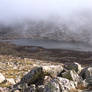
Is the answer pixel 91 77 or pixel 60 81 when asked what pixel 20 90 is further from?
pixel 91 77

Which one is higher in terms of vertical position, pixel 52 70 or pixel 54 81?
pixel 52 70

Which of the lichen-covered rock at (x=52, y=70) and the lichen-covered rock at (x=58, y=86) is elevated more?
the lichen-covered rock at (x=52, y=70)

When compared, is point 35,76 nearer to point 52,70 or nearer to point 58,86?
point 52,70

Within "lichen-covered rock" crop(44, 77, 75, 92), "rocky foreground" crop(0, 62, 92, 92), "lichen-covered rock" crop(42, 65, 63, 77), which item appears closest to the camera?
"lichen-covered rock" crop(44, 77, 75, 92)

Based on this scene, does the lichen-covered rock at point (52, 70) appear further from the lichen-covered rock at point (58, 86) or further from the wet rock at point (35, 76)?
the lichen-covered rock at point (58, 86)

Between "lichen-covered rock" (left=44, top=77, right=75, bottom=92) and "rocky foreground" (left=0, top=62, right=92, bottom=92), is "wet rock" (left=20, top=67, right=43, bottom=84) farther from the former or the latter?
"lichen-covered rock" (left=44, top=77, right=75, bottom=92)

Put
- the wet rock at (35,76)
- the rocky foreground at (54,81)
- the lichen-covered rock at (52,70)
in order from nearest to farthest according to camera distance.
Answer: the rocky foreground at (54,81) → the wet rock at (35,76) → the lichen-covered rock at (52,70)

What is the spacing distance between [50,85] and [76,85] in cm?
491

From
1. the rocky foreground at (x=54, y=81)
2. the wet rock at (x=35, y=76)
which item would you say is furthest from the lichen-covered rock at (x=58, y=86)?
the wet rock at (x=35, y=76)

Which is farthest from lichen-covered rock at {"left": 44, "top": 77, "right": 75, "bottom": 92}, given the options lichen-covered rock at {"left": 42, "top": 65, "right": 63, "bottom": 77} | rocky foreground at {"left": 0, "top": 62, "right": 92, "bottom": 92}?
lichen-covered rock at {"left": 42, "top": 65, "right": 63, "bottom": 77}

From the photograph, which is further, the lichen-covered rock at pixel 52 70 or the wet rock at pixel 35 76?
the lichen-covered rock at pixel 52 70

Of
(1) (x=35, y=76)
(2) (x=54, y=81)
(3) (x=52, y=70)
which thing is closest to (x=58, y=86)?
(2) (x=54, y=81)

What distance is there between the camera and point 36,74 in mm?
31031

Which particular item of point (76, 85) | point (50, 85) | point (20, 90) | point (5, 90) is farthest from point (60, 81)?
point (5, 90)
